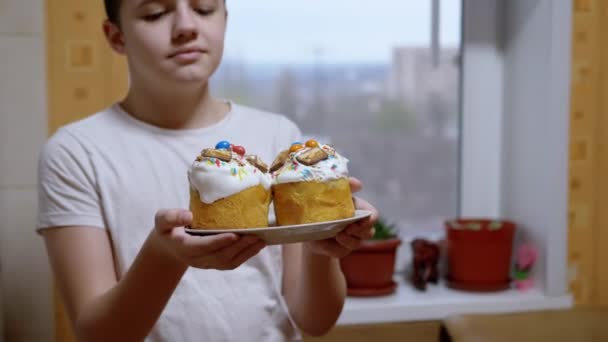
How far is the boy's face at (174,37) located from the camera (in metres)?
1.10

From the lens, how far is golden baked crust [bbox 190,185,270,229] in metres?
0.96

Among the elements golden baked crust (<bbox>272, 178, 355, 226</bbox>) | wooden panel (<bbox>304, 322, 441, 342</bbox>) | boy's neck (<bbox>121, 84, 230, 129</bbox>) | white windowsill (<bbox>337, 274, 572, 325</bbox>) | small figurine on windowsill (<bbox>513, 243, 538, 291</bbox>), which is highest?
boy's neck (<bbox>121, 84, 230, 129</bbox>)

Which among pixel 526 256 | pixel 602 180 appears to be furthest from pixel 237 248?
pixel 602 180

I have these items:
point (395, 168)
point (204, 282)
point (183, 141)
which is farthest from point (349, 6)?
point (204, 282)

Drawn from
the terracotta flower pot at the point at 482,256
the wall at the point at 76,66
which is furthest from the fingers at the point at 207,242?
the terracotta flower pot at the point at 482,256

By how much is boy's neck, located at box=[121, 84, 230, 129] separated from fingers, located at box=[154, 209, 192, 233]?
1.05 ft

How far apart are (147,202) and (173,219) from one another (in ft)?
0.92

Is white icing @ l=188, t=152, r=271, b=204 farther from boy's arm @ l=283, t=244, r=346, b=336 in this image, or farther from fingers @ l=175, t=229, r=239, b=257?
boy's arm @ l=283, t=244, r=346, b=336

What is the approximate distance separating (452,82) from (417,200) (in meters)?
0.37

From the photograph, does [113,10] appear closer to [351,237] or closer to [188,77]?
[188,77]

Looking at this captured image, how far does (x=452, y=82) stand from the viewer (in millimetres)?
2152

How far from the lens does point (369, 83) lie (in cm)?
Answer: 209

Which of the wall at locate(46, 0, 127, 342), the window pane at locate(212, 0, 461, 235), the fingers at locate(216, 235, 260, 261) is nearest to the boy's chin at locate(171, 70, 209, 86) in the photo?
the fingers at locate(216, 235, 260, 261)

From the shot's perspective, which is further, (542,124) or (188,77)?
(542,124)
